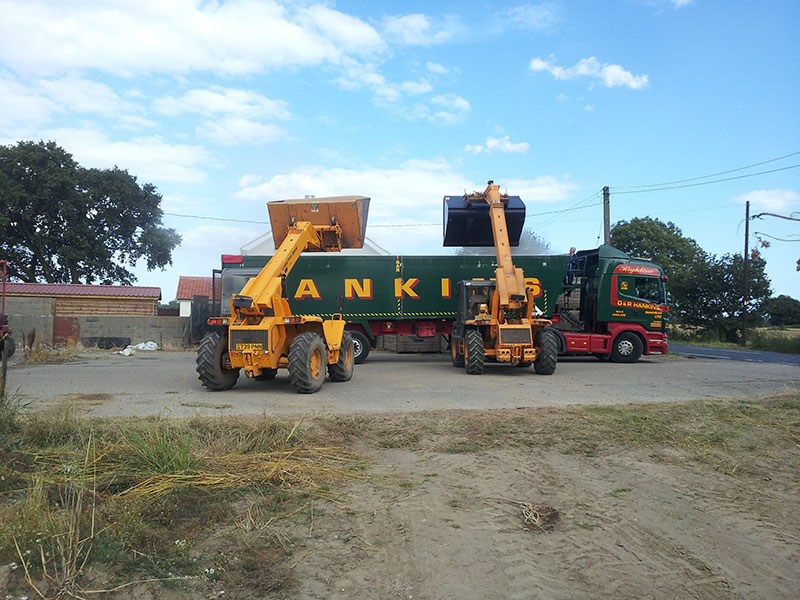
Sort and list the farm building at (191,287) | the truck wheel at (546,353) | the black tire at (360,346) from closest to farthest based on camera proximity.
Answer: the truck wheel at (546,353) < the black tire at (360,346) < the farm building at (191,287)

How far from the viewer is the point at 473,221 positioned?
54.8 feet

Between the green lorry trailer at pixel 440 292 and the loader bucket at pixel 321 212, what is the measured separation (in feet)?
17.5

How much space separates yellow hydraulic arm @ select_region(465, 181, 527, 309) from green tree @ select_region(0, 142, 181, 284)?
29.9 metres

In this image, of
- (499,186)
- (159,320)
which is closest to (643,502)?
(499,186)

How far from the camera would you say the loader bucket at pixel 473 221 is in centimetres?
1597

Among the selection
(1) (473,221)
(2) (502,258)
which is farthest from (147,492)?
(1) (473,221)

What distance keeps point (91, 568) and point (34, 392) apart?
819 centimetres

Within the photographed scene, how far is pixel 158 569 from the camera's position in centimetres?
332

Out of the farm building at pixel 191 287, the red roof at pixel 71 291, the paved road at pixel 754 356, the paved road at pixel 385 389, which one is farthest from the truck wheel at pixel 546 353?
the farm building at pixel 191 287

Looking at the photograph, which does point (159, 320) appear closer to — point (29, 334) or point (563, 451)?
point (29, 334)

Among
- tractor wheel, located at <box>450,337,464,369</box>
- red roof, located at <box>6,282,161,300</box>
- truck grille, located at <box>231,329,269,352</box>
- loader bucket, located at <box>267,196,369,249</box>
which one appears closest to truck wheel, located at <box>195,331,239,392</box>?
truck grille, located at <box>231,329,269,352</box>

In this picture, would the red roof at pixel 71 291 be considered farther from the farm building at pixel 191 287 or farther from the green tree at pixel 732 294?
the green tree at pixel 732 294

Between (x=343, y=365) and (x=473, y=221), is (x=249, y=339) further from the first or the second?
(x=473, y=221)

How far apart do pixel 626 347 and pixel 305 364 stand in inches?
470
